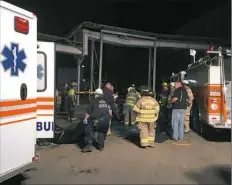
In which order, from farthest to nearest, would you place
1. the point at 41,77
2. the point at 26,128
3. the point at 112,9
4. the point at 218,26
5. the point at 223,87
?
the point at 112,9 < the point at 218,26 < the point at 223,87 < the point at 41,77 < the point at 26,128

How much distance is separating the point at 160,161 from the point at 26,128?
368 centimetres

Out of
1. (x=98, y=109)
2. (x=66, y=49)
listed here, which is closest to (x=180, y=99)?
(x=98, y=109)

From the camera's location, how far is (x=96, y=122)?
10.6 metres

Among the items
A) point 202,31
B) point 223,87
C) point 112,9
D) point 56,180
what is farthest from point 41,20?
point 56,180

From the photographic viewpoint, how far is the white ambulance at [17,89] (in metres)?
6.21

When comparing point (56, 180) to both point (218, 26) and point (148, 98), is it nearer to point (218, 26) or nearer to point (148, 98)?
point (148, 98)

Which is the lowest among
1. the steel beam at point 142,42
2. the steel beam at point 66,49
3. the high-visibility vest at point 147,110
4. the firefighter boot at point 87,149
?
the firefighter boot at point 87,149

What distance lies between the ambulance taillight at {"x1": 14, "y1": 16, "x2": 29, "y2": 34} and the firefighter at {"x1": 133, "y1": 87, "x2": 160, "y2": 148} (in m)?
4.88

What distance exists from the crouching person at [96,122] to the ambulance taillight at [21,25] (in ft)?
13.5

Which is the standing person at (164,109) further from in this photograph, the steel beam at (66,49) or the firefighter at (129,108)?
the steel beam at (66,49)

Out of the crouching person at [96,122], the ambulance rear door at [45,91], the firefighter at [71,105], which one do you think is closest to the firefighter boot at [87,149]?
the crouching person at [96,122]

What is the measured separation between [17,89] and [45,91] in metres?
2.78

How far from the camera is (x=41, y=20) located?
121 feet

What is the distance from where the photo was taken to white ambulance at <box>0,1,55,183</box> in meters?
6.21
